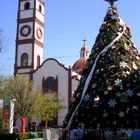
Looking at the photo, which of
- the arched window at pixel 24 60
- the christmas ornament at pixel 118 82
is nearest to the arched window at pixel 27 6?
the arched window at pixel 24 60

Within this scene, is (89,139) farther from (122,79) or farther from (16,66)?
(16,66)

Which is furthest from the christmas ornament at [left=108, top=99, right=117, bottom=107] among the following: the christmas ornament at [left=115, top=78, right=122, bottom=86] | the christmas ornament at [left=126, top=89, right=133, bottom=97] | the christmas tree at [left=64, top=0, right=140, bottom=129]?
the christmas ornament at [left=115, top=78, right=122, bottom=86]

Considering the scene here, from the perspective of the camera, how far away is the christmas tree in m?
13.2

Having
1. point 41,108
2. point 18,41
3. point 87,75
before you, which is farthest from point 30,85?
point 87,75

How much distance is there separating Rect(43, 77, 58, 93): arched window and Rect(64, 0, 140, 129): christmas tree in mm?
42152

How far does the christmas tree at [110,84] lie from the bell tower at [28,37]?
1749 inches

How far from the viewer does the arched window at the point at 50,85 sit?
57656 millimetres

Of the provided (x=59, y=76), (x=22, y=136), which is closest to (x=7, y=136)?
(x=22, y=136)

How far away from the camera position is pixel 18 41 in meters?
61.0

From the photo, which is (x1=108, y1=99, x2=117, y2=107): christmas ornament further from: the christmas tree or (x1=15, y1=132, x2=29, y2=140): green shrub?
(x1=15, y1=132, x2=29, y2=140): green shrub

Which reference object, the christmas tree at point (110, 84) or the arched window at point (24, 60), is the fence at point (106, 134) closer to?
the christmas tree at point (110, 84)

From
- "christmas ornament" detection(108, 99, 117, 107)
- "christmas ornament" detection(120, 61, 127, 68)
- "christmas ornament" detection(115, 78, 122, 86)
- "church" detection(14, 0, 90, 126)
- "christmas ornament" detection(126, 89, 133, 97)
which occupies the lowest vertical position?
"christmas ornament" detection(108, 99, 117, 107)

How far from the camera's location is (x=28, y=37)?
Result: 6059 centimetres

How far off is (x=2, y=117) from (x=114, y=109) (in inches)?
728
